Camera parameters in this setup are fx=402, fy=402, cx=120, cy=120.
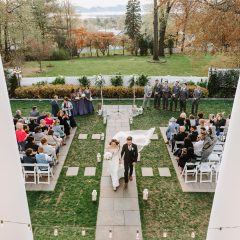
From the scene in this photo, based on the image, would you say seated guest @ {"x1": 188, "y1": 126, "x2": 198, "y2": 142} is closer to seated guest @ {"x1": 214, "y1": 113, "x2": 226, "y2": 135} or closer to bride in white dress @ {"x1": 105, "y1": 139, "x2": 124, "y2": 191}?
seated guest @ {"x1": 214, "y1": 113, "x2": 226, "y2": 135}

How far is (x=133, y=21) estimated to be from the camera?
36.3 m

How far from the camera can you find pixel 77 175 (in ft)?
41.6

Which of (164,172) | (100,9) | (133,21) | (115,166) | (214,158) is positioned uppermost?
(100,9)

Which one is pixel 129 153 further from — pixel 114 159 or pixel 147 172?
pixel 147 172

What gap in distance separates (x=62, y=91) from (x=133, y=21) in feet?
55.7

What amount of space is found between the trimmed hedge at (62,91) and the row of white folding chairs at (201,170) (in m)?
9.62

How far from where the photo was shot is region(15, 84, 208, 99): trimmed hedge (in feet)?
70.6

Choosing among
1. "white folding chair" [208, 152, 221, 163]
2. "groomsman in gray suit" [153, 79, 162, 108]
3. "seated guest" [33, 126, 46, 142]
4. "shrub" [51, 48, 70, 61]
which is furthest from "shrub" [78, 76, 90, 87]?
"shrub" [51, 48, 70, 61]

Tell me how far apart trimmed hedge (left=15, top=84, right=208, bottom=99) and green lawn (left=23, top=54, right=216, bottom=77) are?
6024mm

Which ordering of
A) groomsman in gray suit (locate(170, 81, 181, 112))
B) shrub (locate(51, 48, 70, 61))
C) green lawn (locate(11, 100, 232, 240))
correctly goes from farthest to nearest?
shrub (locate(51, 48, 70, 61)), groomsman in gray suit (locate(170, 81, 181, 112)), green lawn (locate(11, 100, 232, 240))

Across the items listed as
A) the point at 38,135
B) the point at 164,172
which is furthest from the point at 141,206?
the point at 38,135

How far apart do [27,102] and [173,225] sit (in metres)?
13.2

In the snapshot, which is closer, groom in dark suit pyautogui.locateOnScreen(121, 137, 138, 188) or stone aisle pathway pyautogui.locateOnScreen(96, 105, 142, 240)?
stone aisle pathway pyautogui.locateOnScreen(96, 105, 142, 240)

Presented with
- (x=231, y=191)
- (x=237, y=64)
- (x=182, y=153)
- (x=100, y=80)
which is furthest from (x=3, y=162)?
(x=237, y=64)
